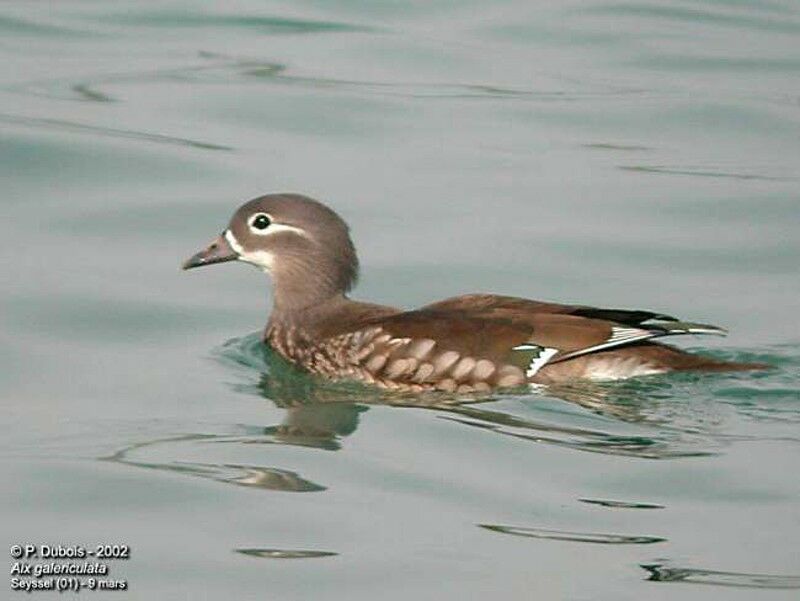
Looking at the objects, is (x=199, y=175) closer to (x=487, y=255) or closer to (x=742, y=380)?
(x=487, y=255)

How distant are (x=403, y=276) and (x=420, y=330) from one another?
1956 millimetres

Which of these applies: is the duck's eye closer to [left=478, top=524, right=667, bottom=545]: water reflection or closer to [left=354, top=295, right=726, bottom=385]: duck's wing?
[left=354, top=295, right=726, bottom=385]: duck's wing

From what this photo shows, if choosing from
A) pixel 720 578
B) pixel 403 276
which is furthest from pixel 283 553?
pixel 403 276

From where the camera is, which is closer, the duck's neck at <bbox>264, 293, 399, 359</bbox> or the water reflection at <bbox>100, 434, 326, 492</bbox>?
the water reflection at <bbox>100, 434, 326, 492</bbox>

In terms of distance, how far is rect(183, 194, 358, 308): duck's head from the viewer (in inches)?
455

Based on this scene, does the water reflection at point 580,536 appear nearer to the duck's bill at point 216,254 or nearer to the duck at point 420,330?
the duck at point 420,330

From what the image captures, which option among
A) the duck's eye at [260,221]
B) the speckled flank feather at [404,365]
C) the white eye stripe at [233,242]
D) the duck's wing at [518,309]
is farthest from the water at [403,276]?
the duck's eye at [260,221]

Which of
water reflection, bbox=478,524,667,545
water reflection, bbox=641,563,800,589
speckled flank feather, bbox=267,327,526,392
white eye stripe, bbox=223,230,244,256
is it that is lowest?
water reflection, bbox=641,563,800,589

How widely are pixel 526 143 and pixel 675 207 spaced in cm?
152

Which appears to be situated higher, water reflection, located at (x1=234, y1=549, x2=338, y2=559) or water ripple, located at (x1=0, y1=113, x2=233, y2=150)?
water ripple, located at (x1=0, y1=113, x2=233, y2=150)

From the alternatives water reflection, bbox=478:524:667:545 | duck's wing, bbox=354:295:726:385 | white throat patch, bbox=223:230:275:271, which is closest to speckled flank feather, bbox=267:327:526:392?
duck's wing, bbox=354:295:726:385

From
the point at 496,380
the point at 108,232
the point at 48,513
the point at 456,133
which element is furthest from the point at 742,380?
the point at 456,133

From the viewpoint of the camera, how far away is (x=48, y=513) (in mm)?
8898

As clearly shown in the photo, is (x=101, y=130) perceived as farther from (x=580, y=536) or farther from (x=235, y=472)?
(x=580, y=536)
